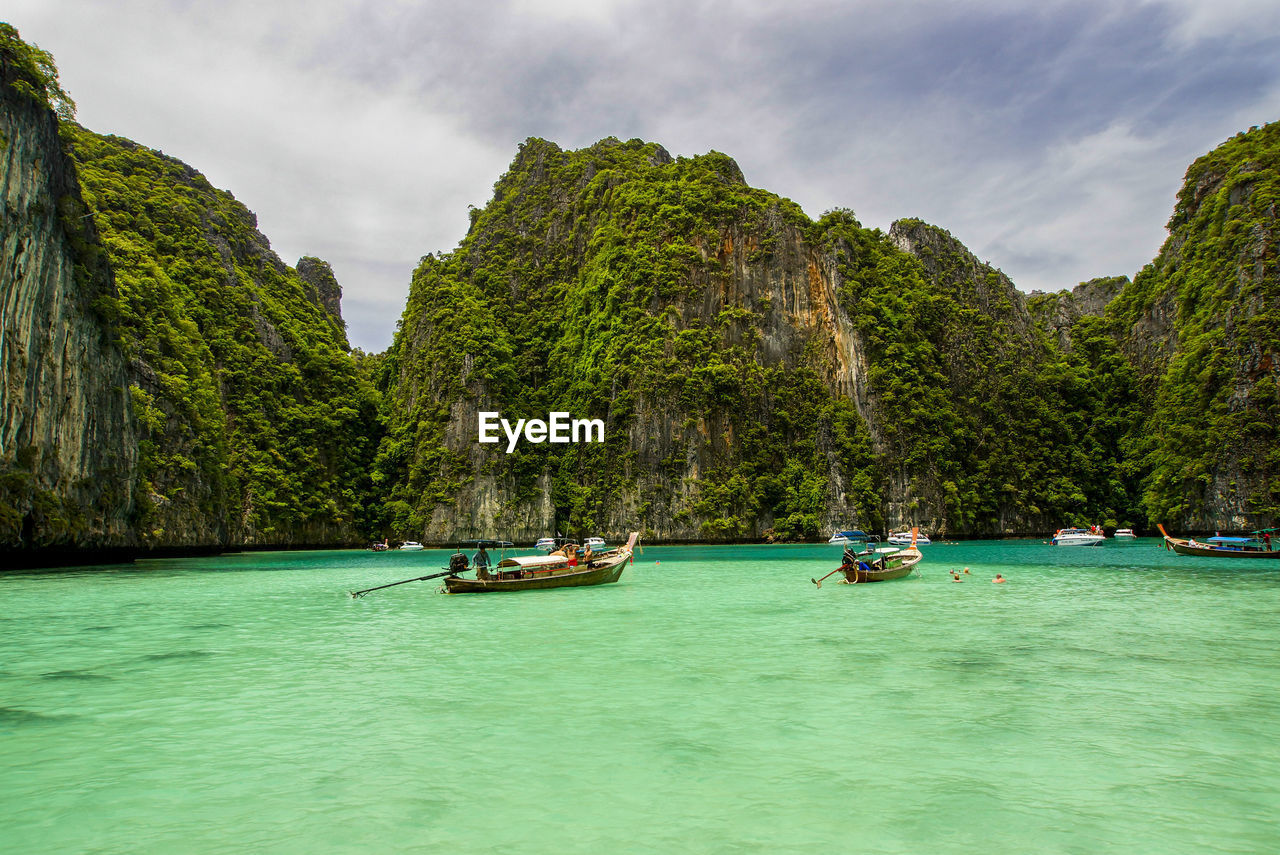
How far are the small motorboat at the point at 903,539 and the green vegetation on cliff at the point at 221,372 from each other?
186 feet

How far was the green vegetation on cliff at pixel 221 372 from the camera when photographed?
57344 millimetres

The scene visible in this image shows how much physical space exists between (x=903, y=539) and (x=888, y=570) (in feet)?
145

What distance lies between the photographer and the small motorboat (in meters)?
67.1

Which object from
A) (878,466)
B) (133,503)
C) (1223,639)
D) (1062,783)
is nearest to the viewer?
(1062,783)

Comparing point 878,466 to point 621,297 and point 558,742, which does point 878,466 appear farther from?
point 558,742

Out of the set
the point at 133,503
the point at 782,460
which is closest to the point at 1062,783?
the point at 133,503

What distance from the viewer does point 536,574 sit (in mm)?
25594

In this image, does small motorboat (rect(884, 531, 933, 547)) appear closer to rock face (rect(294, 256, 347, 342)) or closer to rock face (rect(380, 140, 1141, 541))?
rock face (rect(380, 140, 1141, 541))

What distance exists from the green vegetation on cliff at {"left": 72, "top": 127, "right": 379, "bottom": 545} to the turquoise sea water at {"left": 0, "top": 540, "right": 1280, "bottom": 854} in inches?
1601

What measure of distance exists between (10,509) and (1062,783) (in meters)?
36.1

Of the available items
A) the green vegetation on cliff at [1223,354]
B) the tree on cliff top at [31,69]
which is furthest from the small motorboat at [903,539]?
the tree on cliff top at [31,69]

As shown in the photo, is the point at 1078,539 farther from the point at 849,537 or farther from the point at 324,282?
the point at 324,282

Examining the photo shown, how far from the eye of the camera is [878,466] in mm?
80938

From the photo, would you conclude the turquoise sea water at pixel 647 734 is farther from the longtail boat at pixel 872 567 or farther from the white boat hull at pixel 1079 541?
the white boat hull at pixel 1079 541
